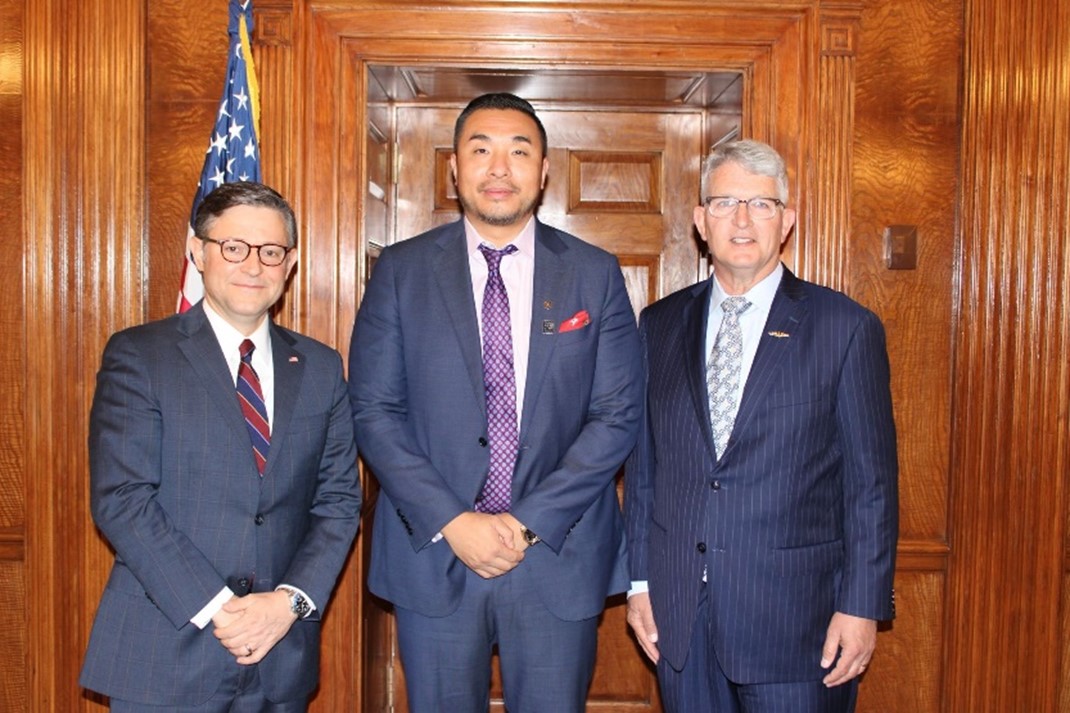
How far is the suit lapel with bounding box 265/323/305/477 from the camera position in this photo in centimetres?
214

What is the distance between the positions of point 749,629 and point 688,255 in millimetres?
1746

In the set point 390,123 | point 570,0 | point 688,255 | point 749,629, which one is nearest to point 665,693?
point 749,629

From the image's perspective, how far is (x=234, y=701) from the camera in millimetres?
2086

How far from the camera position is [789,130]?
2988 mm

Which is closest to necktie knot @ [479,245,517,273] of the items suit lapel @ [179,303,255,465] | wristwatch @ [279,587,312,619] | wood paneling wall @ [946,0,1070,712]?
suit lapel @ [179,303,255,465]

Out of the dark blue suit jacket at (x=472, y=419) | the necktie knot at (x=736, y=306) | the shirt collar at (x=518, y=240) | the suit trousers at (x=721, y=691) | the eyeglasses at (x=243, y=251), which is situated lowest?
the suit trousers at (x=721, y=691)

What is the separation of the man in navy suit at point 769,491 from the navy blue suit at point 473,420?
0.18 meters

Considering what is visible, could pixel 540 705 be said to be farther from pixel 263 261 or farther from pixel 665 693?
pixel 263 261

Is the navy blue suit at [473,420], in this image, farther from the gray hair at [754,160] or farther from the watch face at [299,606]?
the gray hair at [754,160]

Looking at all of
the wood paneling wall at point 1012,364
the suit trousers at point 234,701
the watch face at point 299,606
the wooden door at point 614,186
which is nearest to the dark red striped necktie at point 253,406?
the watch face at point 299,606

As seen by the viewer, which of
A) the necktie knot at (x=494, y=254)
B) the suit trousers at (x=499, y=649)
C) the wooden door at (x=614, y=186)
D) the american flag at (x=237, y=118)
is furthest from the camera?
the wooden door at (x=614, y=186)

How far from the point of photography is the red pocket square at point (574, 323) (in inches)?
95.0

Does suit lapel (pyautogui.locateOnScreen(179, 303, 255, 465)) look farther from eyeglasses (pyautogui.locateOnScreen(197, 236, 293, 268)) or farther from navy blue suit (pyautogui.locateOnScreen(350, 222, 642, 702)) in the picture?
navy blue suit (pyautogui.locateOnScreen(350, 222, 642, 702))

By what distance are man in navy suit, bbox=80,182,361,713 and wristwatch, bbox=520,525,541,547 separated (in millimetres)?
412
